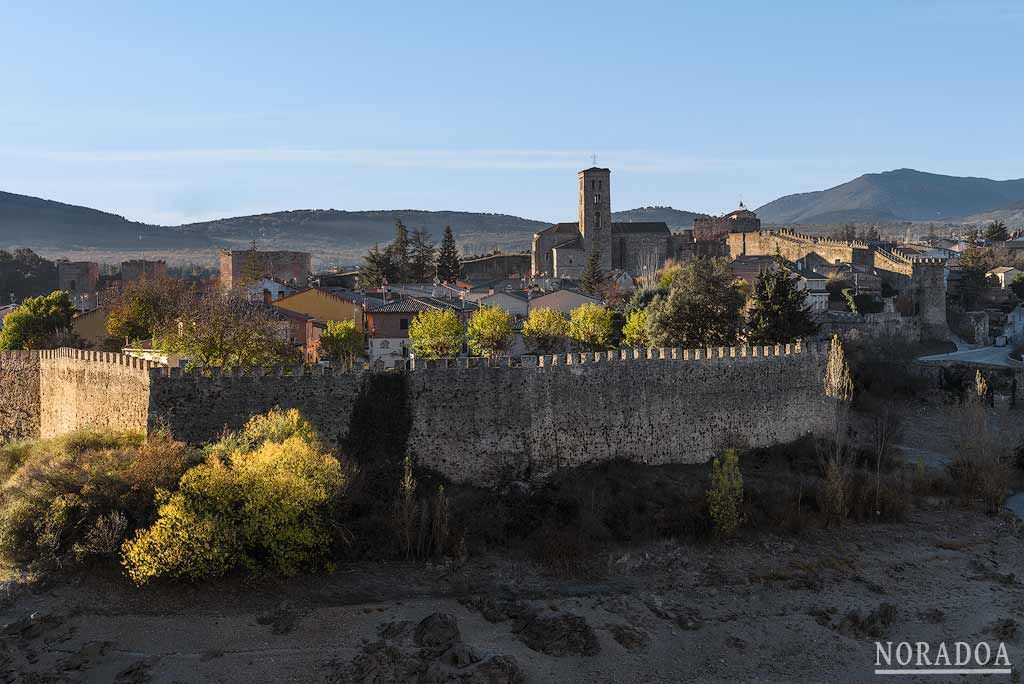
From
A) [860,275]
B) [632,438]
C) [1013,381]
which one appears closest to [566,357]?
[632,438]

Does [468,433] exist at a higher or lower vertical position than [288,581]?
higher

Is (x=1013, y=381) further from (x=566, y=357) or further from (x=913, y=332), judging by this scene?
(x=566, y=357)

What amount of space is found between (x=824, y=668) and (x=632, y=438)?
920cm

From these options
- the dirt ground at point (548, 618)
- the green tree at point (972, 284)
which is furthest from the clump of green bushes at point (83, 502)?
the green tree at point (972, 284)

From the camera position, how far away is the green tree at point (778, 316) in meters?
36.7

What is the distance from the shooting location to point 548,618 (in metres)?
23.2

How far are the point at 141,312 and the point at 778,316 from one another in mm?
21743

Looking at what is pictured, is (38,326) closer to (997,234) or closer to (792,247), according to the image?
(792,247)

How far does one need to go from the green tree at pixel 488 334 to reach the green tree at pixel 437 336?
583 mm

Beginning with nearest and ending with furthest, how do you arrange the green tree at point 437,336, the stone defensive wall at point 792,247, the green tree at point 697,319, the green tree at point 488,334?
the green tree at point 437,336, the green tree at point 697,319, the green tree at point 488,334, the stone defensive wall at point 792,247

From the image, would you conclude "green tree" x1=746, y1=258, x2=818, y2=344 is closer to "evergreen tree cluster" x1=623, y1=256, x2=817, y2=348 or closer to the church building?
"evergreen tree cluster" x1=623, y1=256, x2=817, y2=348

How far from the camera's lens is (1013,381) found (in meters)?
42.0

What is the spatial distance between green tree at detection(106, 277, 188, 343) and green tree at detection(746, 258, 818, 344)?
19016 millimetres

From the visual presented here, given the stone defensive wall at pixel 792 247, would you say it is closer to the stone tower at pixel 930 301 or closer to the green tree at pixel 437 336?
the stone tower at pixel 930 301
